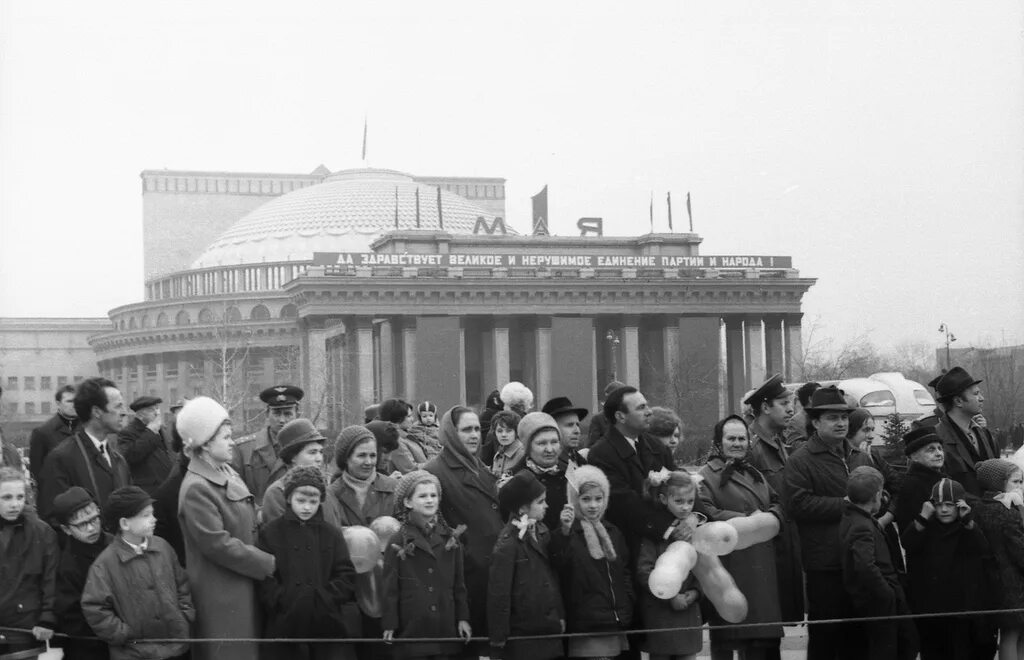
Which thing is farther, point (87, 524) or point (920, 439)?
point (920, 439)

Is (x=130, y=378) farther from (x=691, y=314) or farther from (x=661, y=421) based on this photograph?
(x=661, y=421)

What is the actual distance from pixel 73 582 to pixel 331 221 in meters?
118

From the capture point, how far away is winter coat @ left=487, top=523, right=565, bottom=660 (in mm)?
8625

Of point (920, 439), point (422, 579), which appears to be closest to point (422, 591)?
point (422, 579)

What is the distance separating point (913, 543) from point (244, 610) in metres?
4.60

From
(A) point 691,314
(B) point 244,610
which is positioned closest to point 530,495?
(B) point 244,610

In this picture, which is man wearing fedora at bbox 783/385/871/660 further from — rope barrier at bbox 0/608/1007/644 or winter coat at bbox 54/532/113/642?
winter coat at bbox 54/532/113/642

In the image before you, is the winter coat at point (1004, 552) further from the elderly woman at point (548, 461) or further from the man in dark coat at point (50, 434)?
the man in dark coat at point (50, 434)

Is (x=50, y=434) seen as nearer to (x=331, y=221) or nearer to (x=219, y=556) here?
(x=219, y=556)

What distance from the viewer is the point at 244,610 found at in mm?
8500

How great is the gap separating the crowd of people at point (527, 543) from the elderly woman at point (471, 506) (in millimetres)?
16

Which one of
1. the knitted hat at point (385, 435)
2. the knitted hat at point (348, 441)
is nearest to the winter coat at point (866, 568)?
the knitted hat at point (348, 441)

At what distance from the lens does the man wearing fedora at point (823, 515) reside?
979cm

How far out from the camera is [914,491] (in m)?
10.2
